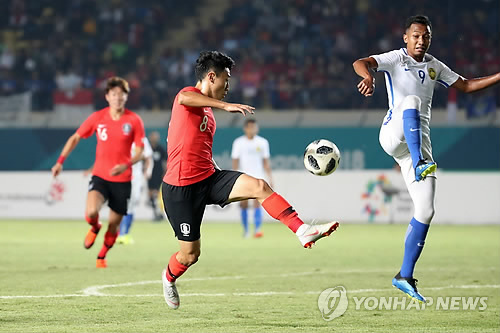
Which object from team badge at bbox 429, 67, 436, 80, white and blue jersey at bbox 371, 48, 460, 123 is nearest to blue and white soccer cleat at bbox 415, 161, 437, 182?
white and blue jersey at bbox 371, 48, 460, 123

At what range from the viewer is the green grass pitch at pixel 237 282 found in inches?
284

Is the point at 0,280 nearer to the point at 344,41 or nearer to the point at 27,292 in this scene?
the point at 27,292

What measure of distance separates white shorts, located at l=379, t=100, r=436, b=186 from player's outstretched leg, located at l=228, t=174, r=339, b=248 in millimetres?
1229

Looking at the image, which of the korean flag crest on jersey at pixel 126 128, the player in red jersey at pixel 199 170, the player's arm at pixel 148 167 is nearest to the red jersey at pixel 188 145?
the player in red jersey at pixel 199 170

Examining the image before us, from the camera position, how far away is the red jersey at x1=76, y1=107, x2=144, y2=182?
39.4ft

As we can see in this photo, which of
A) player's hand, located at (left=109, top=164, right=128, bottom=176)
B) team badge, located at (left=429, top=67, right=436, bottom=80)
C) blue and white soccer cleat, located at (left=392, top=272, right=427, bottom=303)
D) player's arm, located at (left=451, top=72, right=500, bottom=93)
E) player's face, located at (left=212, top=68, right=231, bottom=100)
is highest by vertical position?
team badge, located at (left=429, top=67, right=436, bottom=80)

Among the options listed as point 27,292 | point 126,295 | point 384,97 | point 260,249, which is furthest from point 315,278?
point 384,97

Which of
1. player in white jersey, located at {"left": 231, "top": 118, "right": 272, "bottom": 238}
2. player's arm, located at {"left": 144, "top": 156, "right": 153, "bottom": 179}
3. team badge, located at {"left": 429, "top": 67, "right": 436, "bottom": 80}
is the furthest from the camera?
player's arm, located at {"left": 144, "top": 156, "right": 153, "bottom": 179}

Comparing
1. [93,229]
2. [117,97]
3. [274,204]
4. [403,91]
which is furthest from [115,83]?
[274,204]

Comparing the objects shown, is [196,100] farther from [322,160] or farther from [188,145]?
[322,160]

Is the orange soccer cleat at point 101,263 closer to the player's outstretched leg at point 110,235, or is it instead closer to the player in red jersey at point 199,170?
the player's outstretched leg at point 110,235

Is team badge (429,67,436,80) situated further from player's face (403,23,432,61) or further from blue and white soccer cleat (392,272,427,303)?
blue and white soccer cleat (392,272,427,303)

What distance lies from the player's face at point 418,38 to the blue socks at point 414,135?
2.17ft

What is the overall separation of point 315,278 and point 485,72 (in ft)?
54.3
